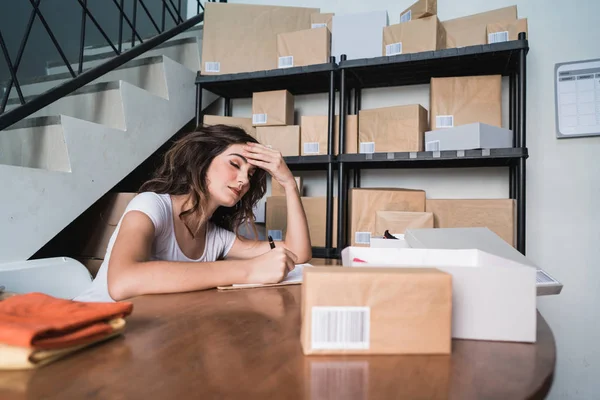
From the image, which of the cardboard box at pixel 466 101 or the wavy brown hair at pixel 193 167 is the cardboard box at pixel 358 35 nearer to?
the cardboard box at pixel 466 101

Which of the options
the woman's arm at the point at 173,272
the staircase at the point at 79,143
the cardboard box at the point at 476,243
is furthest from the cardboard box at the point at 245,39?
the cardboard box at the point at 476,243

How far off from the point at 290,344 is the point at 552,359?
0.31 metres

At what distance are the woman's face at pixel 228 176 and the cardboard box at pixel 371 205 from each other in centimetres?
73

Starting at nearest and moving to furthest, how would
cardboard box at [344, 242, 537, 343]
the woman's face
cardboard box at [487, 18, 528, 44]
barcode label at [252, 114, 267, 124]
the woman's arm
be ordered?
cardboard box at [344, 242, 537, 343] < the woman's arm < the woman's face < cardboard box at [487, 18, 528, 44] < barcode label at [252, 114, 267, 124]

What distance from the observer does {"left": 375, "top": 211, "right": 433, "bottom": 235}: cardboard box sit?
185 cm

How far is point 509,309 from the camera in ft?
1.79

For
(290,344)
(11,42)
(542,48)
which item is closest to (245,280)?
(290,344)

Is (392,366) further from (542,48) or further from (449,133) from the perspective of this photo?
(542,48)

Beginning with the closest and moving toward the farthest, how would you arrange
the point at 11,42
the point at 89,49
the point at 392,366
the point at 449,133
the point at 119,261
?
the point at 392,366, the point at 119,261, the point at 449,133, the point at 11,42, the point at 89,49

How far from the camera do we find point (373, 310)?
50 centimetres

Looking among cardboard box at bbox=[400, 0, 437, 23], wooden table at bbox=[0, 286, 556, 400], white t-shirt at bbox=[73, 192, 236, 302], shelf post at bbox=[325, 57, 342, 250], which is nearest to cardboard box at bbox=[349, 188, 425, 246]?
shelf post at bbox=[325, 57, 342, 250]

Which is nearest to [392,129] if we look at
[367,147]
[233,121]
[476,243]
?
[367,147]

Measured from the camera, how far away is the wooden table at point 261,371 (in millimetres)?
405

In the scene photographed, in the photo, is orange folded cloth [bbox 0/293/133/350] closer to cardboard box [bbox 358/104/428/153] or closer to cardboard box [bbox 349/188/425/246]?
cardboard box [bbox 349/188/425/246]
